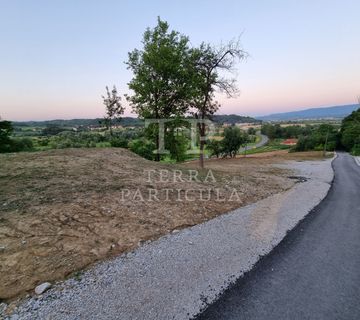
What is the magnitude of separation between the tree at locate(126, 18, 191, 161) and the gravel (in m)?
11.6

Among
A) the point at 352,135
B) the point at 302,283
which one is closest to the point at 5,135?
the point at 302,283

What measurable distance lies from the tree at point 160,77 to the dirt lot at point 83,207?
6135 mm

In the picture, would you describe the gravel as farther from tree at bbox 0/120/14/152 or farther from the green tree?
the green tree

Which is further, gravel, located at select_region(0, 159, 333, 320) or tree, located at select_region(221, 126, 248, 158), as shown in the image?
tree, located at select_region(221, 126, 248, 158)

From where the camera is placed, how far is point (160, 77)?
15.5 m

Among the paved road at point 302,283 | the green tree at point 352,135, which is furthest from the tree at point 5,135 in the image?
the green tree at point 352,135

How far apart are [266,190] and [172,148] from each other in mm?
9070

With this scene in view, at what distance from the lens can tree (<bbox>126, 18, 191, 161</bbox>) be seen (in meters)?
14.9

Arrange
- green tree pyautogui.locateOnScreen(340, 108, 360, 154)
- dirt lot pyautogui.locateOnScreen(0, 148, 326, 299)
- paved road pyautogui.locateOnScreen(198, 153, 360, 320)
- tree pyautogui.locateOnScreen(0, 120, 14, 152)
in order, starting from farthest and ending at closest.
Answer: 1. green tree pyautogui.locateOnScreen(340, 108, 360, 154)
2. tree pyautogui.locateOnScreen(0, 120, 14, 152)
3. dirt lot pyautogui.locateOnScreen(0, 148, 326, 299)
4. paved road pyautogui.locateOnScreen(198, 153, 360, 320)

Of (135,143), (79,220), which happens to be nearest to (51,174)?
(79,220)

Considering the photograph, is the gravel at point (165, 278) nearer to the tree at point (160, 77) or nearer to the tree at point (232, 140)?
the tree at point (160, 77)

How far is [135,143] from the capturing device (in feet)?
80.5

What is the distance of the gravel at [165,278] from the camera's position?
10.0ft

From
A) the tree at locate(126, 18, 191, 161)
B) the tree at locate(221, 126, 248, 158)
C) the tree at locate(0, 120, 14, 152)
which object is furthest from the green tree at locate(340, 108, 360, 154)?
the tree at locate(0, 120, 14, 152)
